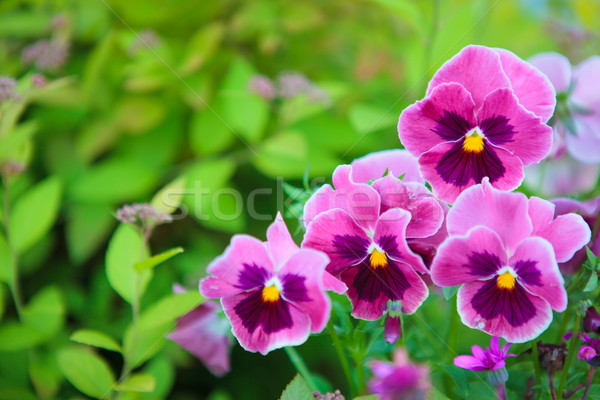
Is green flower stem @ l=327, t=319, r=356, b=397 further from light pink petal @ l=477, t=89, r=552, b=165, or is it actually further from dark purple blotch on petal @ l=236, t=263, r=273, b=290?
light pink petal @ l=477, t=89, r=552, b=165

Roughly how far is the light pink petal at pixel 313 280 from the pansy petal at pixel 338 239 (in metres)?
0.02

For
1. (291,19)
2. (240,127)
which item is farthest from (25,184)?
(291,19)

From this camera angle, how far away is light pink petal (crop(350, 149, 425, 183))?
55 cm

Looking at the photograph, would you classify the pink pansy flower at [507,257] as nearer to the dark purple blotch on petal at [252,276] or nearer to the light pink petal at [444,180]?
the light pink petal at [444,180]

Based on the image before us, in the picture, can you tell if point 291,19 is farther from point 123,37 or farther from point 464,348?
point 464,348

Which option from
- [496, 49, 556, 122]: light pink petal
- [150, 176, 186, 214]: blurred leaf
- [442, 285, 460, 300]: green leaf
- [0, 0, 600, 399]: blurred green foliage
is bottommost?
[0, 0, 600, 399]: blurred green foliage

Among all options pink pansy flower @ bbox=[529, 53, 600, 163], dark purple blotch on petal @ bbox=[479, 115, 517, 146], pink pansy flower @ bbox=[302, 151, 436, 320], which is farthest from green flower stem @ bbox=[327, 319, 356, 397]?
pink pansy flower @ bbox=[529, 53, 600, 163]

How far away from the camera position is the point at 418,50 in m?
1.16

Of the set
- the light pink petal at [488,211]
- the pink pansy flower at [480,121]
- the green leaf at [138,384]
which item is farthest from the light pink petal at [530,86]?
the green leaf at [138,384]

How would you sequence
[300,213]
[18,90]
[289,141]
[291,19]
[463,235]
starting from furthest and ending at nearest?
[291,19] → [289,141] → [18,90] → [300,213] → [463,235]

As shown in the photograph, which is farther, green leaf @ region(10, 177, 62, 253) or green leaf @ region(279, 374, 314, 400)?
green leaf @ region(10, 177, 62, 253)

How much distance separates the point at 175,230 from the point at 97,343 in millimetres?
713

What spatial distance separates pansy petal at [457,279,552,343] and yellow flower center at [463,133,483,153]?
0.13 meters

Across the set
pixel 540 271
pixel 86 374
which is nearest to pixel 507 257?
pixel 540 271
